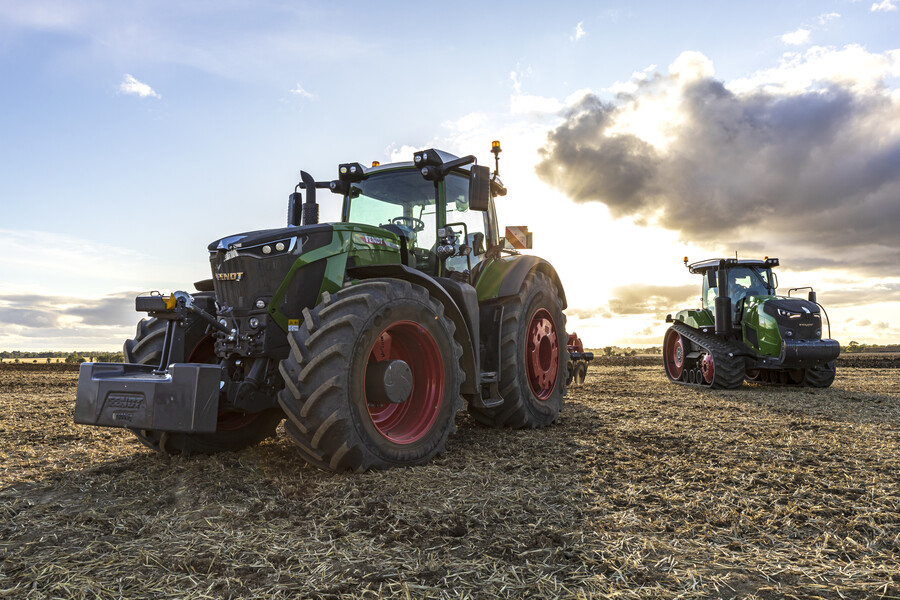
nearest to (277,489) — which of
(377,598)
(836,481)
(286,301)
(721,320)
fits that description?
(286,301)

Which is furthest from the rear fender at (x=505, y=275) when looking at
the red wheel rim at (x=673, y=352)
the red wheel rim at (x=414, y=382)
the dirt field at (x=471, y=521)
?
the red wheel rim at (x=673, y=352)

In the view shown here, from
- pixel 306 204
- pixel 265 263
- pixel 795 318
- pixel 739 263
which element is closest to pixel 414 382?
pixel 265 263

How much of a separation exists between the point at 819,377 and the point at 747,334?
70.7 inches

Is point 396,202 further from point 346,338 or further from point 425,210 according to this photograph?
point 346,338

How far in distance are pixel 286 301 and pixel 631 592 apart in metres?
3.19

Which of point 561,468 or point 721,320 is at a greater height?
point 721,320

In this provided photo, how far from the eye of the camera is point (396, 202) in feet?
21.7

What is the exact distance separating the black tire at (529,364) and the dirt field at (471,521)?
42cm

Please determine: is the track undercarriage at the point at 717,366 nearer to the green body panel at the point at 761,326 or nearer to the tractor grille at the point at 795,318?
the green body panel at the point at 761,326

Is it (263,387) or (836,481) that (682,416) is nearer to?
(836,481)

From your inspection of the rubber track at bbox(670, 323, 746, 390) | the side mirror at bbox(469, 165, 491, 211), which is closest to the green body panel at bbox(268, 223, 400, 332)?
the side mirror at bbox(469, 165, 491, 211)

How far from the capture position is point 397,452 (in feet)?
14.7

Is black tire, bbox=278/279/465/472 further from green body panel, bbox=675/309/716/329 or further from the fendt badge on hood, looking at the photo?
green body panel, bbox=675/309/716/329

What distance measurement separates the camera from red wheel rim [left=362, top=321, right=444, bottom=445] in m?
4.84
